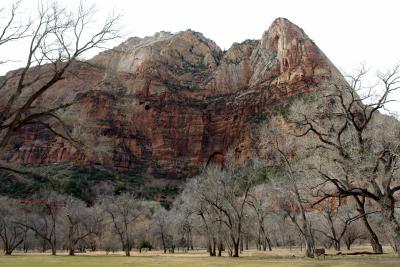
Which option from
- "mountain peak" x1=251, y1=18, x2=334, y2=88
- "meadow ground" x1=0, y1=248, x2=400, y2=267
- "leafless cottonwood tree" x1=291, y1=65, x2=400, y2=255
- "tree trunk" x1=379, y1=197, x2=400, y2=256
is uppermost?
"mountain peak" x1=251, y1=18, x2=334, y2=88

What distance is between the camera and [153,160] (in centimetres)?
19588

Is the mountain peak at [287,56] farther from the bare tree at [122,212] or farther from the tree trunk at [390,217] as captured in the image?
the tree trunk at [390,217]

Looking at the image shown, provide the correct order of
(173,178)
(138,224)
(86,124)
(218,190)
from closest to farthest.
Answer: (86,124), (218,190), (138,224), (173,178)

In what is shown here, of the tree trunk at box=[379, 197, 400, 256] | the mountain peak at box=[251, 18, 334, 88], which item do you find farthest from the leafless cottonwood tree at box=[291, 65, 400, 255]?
the mountain peak at box=[251, 18, 334, 88]

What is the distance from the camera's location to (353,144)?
23.7 meters

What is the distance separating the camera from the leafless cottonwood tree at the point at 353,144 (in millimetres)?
21156

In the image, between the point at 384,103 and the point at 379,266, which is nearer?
the point at 379,266

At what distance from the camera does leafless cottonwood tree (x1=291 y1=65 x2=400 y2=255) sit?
21.2m

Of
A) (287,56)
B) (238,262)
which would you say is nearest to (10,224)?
(238,262)

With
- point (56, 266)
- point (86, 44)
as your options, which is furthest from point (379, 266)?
point (56, 266)

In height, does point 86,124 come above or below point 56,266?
above

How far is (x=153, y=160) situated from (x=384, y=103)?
176 meters

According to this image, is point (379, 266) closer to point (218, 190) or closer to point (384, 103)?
point (384, 103)

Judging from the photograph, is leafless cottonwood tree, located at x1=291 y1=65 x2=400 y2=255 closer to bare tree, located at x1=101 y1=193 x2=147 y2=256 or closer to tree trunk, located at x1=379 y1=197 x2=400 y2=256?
tree trunk, located at x1=379 y1=197 x2=400 y2=256
